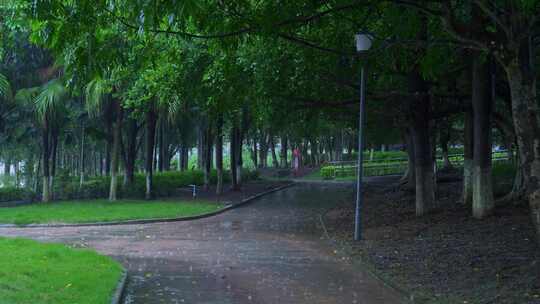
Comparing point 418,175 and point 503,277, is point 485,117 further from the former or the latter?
point 503,277

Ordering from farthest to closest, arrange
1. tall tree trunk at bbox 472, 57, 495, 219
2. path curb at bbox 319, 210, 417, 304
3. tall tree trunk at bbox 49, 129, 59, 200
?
tall tree trunk at bbox 49, 129, 59, 200 < tall tree trunk at bbox 472, 57, 495, 219 < path curb at bbox 319, 210, 417, 304

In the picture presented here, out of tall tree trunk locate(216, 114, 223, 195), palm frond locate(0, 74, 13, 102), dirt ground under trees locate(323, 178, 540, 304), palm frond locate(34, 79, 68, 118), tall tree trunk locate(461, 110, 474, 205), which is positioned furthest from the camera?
tall tree trunk locate(216, 114, 223, 195)

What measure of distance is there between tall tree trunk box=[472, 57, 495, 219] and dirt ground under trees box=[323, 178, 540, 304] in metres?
0.39

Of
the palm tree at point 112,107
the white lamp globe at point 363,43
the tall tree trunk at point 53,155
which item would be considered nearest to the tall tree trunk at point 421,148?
the white lamp globe at point 363,43

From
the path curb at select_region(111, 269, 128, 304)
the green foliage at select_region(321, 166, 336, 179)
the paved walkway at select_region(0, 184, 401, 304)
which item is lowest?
the paved walkway at select_region(0, 184, 401, 304)

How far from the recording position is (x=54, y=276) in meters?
9.15

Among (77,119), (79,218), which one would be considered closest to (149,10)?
(79,218)

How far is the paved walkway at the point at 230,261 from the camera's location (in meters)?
9.12

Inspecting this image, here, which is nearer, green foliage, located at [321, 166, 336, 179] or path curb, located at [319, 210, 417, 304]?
path curb, located at [319, 210, 417, 304]

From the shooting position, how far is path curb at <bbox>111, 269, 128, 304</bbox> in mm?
8200

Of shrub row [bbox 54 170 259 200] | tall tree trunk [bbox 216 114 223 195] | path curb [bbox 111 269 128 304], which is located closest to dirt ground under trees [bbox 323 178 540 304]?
path curb [bbox 111 269 128 304]

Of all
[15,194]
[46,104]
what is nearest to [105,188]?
[15,194]

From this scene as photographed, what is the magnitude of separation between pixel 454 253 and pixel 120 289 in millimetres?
6046

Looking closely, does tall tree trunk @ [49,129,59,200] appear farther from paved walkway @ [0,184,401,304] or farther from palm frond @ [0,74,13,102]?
paved walkway @ [0,184,401,304]
